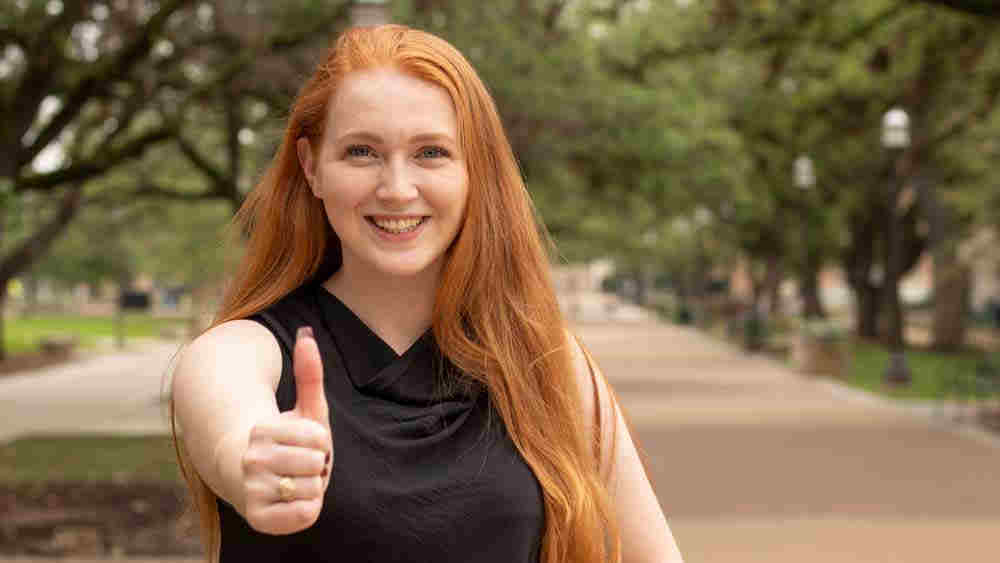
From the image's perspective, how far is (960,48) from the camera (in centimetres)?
2319

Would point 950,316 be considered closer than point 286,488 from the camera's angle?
No

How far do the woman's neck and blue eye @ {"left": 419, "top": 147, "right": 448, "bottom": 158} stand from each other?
0.62ft

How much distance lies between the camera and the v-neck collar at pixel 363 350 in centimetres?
220

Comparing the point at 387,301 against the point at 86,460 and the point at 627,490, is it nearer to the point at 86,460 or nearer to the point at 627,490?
the point at 627,490

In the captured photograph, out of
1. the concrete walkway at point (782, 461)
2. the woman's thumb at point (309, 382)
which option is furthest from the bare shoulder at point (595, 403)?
the concrete walkway at point (782, 461)

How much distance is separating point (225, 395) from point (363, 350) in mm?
327

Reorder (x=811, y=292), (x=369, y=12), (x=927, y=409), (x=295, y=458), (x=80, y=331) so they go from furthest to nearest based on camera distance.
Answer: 1. (x=80, y=331)
2. (x=811, y=292)
3. (x=927, y=409)
4. (x=369, y=12)
5. (x=295, y=458)

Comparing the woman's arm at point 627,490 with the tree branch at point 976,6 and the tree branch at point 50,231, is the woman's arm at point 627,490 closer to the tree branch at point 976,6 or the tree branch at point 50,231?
the tree branch at point 976,6

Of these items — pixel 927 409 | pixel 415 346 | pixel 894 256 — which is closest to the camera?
pixel 415 346

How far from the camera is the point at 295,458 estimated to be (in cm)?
161

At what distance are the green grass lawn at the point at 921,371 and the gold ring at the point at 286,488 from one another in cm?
2026

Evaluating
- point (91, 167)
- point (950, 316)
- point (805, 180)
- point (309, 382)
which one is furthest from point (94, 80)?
point (950, 316)

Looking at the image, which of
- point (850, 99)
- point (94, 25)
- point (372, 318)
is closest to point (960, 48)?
point (850, 99)

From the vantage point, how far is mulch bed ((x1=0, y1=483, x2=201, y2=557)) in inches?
396
